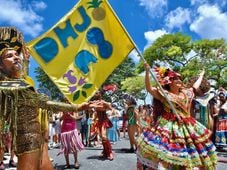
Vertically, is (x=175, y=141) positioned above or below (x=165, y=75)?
below

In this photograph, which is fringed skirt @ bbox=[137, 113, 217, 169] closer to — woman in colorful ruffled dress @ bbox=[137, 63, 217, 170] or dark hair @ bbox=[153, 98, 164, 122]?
woman in colorful ruffled dress @ bbox=[137, 63, 217, 170]

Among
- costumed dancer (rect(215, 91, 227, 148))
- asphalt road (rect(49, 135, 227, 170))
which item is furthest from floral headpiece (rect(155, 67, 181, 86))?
costumed dancer (rect(215, 91, 227, 148))

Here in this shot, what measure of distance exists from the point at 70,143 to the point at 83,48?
11.8ft

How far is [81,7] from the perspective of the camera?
18.9 ft

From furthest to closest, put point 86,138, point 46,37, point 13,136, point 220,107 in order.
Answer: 1. point 86,138
2. point 220,107
3. point 46,37
4. point 13,136

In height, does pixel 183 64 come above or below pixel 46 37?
above

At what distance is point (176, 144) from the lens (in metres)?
5.33

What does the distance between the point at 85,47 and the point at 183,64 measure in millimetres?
33751

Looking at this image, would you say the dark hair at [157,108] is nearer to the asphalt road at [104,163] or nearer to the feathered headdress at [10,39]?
the feathered headdress at [10,39]

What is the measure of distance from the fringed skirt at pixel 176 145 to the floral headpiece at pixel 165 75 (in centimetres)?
51

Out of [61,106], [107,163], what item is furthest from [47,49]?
[107,163]

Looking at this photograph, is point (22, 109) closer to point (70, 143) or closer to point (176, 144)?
point (176, 144)

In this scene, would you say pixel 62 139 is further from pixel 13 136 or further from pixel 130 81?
pixel 130 81

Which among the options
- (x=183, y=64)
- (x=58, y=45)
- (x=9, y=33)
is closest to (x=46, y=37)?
(x=58, y=45)
